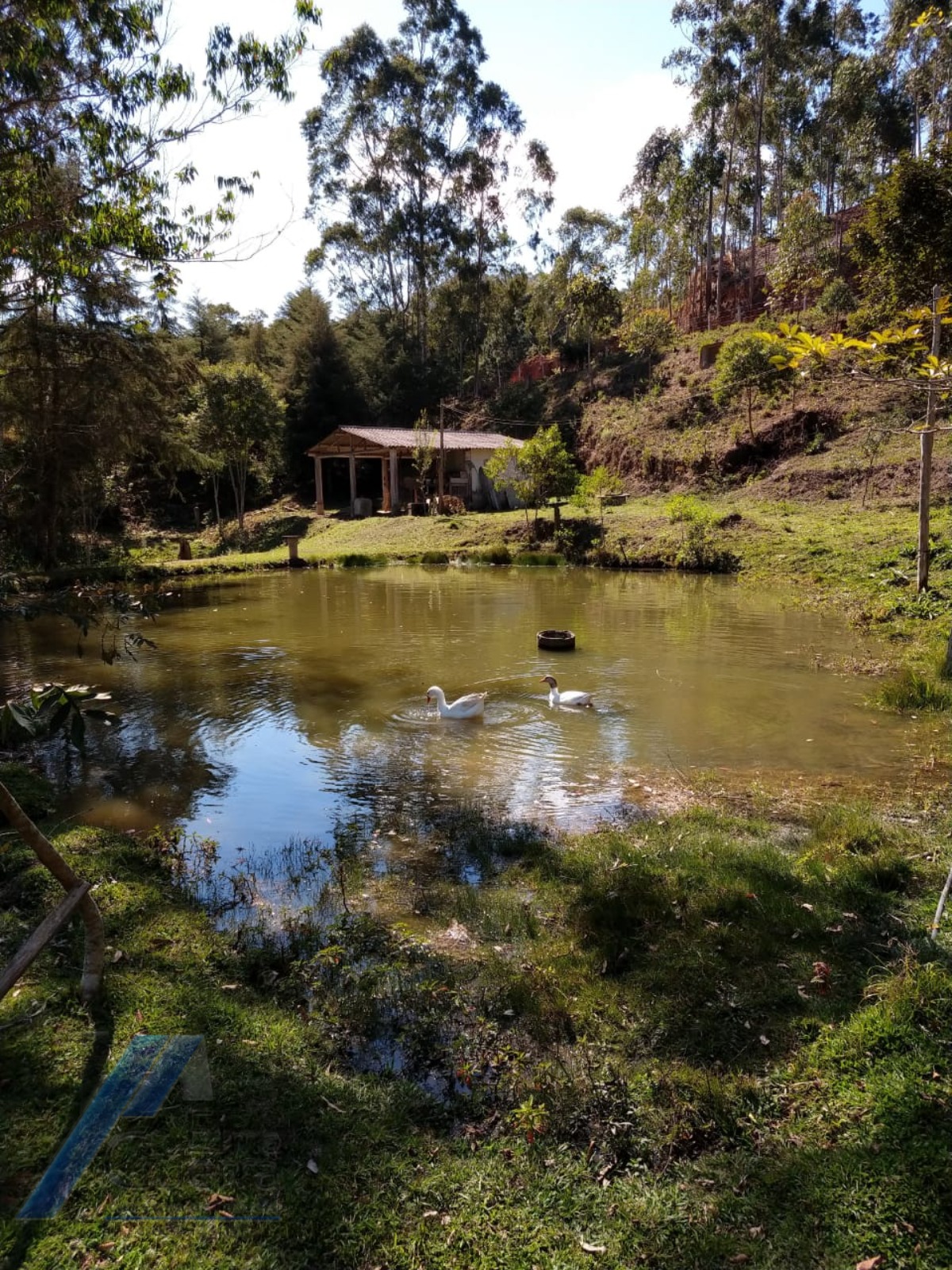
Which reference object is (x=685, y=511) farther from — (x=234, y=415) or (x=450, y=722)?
(x=234, y=415)

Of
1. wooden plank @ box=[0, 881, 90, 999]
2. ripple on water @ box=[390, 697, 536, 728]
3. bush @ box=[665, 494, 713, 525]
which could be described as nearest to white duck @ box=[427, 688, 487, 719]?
ripple on water @ box=[390, 697, 536, 728]

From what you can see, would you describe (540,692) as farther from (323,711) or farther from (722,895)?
(722,895)

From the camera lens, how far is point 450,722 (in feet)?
29.4

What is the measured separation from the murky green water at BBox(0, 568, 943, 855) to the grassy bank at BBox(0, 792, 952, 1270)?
190 centimetres

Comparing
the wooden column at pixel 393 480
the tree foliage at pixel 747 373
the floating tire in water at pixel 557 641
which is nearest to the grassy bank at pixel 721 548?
the wooden column at pixel 393 480

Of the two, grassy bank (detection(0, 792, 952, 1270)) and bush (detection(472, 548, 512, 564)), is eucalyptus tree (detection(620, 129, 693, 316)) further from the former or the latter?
grassy bank (detection(0, 792, 952, 1270))

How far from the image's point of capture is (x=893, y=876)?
14.6 ft

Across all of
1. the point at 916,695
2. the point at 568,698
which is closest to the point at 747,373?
the point at 916,695

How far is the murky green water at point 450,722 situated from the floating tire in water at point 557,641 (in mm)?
199

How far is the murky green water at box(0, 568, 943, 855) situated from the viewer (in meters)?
6.98

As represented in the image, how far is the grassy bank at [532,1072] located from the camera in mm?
2400

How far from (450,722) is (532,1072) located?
5.77m

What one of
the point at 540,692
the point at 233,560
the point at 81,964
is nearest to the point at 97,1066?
the point at 81,964

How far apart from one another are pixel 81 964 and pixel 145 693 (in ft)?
23.7
